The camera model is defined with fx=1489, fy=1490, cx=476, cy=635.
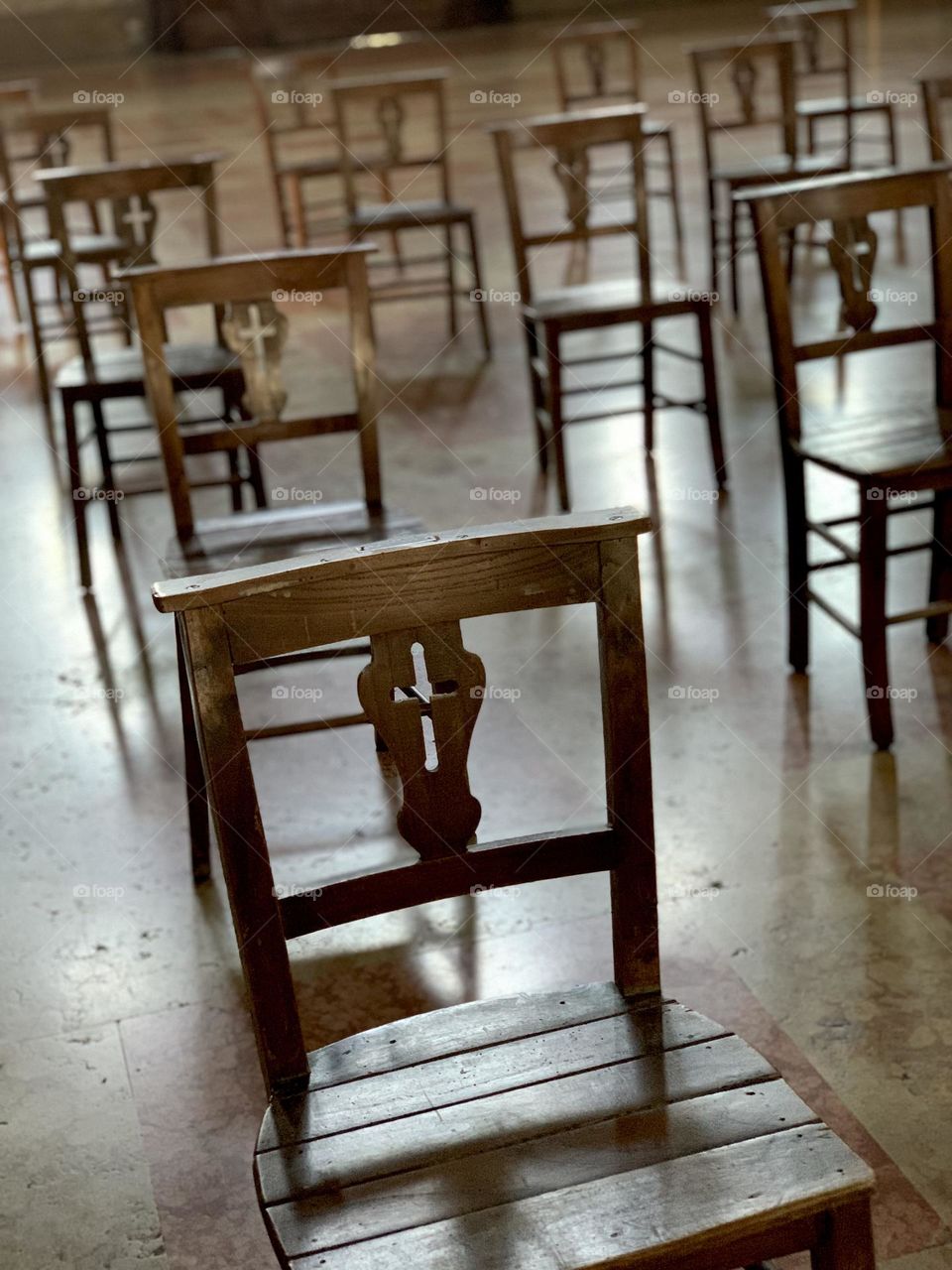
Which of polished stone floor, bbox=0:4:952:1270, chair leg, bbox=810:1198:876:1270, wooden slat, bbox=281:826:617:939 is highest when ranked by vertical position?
wooden slat, bbox=281:826:617:939

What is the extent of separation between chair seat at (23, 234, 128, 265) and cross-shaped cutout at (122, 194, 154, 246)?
1062 millimetres

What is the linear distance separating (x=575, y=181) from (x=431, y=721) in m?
3.14

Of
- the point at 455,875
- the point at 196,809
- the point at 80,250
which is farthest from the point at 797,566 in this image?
the point at 80,250

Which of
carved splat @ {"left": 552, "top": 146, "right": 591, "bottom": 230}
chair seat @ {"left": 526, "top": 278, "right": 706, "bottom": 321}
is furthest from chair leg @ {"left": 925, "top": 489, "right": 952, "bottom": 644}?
carved splat @ {"left": 552, "top": 146, "right": 591, "bottom": 230}

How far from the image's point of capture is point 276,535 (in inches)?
106

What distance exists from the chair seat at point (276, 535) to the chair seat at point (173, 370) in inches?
34.6

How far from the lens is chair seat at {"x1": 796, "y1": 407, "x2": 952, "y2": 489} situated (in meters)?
2.71

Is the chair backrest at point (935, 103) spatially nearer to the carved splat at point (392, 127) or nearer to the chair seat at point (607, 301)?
the chair seat at point (607, 301)

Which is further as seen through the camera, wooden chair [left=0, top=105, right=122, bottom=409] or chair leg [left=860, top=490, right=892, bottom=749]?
wooden chair [left=0, top=105, right=122, bottom=409]

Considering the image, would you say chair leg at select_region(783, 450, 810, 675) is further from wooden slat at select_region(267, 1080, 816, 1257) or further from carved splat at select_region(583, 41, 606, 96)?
carved splat at select_region(583, 41, 606, 96)

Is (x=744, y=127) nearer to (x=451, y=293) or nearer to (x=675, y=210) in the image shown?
(x=675, y=210)

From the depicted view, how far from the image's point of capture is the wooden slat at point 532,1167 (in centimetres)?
127

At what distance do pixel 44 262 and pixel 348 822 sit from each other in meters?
3.36

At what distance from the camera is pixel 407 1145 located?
1349 millimetres
